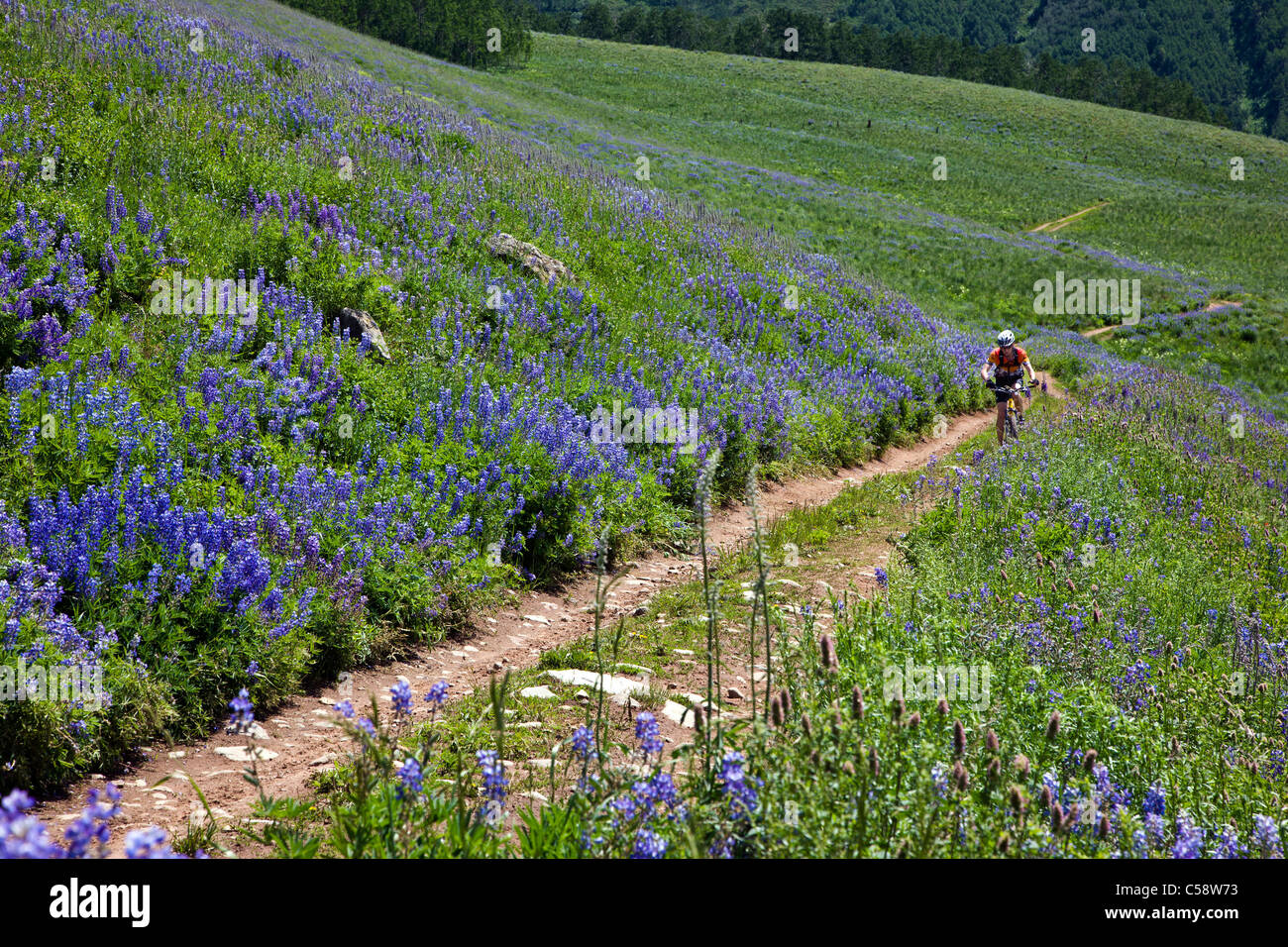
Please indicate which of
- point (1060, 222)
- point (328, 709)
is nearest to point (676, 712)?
point (328, 709)

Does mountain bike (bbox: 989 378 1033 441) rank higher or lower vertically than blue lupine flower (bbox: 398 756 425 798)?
higher

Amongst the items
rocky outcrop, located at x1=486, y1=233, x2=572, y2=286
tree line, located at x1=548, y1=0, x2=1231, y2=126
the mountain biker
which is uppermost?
tree line, located at x1=548, y1=0, x2=1231, y2=126

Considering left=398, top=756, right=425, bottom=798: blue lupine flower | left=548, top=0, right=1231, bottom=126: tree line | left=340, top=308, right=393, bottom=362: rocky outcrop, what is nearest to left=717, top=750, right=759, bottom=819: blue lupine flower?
left=398, top=756, right=425, bottom=798: blue lupine flower

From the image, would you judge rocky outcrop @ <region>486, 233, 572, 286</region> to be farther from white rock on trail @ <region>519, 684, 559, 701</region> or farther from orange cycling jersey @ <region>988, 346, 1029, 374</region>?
white rock on trail @ <region>519, 684, 559, 701</region>

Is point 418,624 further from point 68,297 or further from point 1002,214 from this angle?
point 1002,214

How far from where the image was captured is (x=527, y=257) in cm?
1255

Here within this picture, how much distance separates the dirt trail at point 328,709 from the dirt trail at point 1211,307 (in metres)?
27.7

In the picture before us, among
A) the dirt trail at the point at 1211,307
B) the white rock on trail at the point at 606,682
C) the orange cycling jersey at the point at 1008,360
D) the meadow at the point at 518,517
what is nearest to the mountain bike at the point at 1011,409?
the orange cycling jersey at the point at 1008,360

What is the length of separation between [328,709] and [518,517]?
2.80 m

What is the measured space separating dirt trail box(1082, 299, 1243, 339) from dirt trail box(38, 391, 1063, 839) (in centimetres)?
2766

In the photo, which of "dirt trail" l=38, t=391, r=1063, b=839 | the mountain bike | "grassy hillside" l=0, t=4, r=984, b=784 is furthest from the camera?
the mountain bike

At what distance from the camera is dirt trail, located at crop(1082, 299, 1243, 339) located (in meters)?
31.3

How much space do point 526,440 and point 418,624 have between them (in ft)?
8.56
